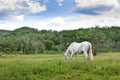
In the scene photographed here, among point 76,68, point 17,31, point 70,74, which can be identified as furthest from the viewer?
point 17,31

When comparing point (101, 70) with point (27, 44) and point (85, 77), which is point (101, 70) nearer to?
point (85, 77)

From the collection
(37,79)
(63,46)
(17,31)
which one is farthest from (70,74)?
(17,31)

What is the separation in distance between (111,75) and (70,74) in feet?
6.80

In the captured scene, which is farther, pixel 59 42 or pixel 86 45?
pixel 59 42

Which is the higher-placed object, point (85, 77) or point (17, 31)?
point (17, 31)

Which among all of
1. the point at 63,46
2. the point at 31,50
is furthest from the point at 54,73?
the point at 63,46

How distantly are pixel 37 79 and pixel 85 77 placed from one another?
7.58 ft

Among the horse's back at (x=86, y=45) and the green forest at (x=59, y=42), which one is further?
the green forest at (x=59, y=42)

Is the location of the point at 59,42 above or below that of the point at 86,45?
above

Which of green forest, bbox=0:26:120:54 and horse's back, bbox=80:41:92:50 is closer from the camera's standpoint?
horse's back, bbox=80:41:92:50

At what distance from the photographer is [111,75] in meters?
14.4

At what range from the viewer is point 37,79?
13867mm

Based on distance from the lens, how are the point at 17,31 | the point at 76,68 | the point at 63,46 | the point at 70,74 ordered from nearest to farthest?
1. the point at 70,74
2. the point at 76,68
3. the point at 63,46
4. the point at 17,31

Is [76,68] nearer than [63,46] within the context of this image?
Yes
